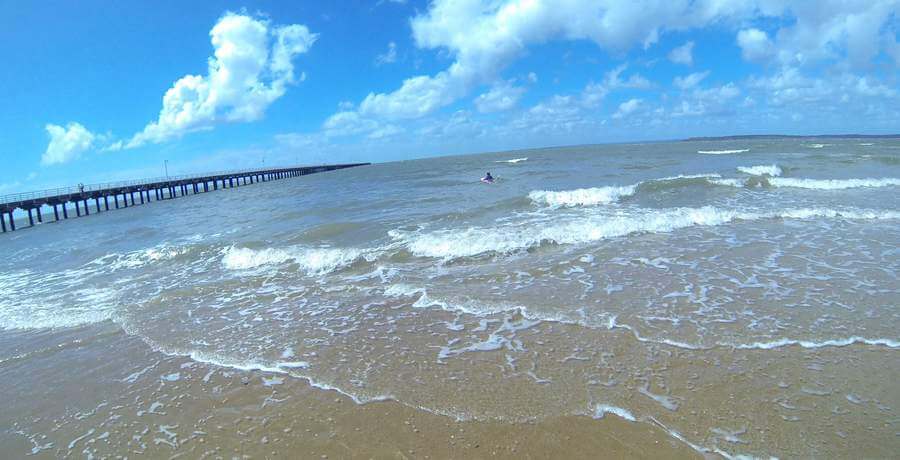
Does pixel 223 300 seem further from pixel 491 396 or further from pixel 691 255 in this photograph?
pixel 691 255

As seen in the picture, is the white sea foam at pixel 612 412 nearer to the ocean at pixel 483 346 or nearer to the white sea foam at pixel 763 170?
the ocean at pixel 483 346

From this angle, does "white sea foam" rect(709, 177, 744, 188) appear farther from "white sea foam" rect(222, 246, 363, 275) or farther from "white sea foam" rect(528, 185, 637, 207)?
"white sea foam" rect(222, 246, 363, 275)

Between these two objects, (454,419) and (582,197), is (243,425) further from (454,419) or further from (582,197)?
(582,197)

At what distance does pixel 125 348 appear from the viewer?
22.1 ft

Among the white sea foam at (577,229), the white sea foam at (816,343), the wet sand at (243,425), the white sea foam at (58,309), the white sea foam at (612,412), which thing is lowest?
the white sea foam at (816,343)

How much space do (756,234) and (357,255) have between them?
10719 mm

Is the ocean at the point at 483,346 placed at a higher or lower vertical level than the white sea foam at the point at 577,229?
lower

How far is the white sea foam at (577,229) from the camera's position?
1155 centimetres

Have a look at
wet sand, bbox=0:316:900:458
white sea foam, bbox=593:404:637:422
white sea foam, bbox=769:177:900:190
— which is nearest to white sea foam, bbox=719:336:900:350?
wet sand, bbox=0:316:900:458

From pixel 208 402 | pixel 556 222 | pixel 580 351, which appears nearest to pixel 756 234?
pixel 556 222

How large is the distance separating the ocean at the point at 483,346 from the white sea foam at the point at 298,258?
8 centimetres

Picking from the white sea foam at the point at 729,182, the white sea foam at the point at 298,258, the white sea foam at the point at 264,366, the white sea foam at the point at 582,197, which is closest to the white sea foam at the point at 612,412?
the white sea foam at the point at 264,366

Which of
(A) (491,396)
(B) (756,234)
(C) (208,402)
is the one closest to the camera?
(A) (491,396)

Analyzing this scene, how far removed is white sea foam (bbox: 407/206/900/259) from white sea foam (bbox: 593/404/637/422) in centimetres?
682
